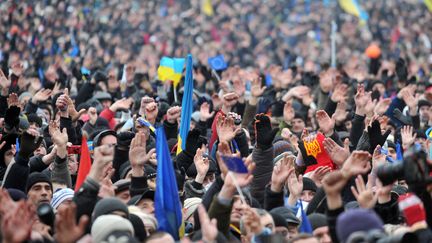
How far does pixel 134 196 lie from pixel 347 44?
75.6 ft

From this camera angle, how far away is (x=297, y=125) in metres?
12.3

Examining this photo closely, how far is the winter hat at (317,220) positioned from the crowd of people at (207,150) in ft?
0.04

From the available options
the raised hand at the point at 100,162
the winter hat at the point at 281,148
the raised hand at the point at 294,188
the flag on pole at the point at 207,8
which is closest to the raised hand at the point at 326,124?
the winter hat at the point at 281,148

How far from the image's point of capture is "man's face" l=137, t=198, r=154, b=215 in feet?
24.5

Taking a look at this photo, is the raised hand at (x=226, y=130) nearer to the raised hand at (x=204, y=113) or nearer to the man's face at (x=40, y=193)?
the man's face at (x=40, y=193)

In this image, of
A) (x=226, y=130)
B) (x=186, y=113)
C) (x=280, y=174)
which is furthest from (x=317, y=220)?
(x=186, y=113)

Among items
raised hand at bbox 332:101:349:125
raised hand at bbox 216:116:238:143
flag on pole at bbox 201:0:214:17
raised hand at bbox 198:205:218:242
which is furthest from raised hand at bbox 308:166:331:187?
flag on pole at bbox 201:0:214:17

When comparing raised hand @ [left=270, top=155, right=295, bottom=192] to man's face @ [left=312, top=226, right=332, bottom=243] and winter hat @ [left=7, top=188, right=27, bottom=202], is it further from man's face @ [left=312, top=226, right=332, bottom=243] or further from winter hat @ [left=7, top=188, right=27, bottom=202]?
winter hat @ [left=7, top=188, right=27, bottom=202]

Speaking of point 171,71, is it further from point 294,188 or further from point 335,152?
point 335,152

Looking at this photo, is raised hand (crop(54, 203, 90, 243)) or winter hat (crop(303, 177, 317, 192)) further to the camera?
winter hat (crop(303, 177, 317, 192))

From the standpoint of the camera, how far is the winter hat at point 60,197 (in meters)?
7.83

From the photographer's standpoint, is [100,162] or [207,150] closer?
[100,162]

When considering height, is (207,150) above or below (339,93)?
below

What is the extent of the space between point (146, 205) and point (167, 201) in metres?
0.37
